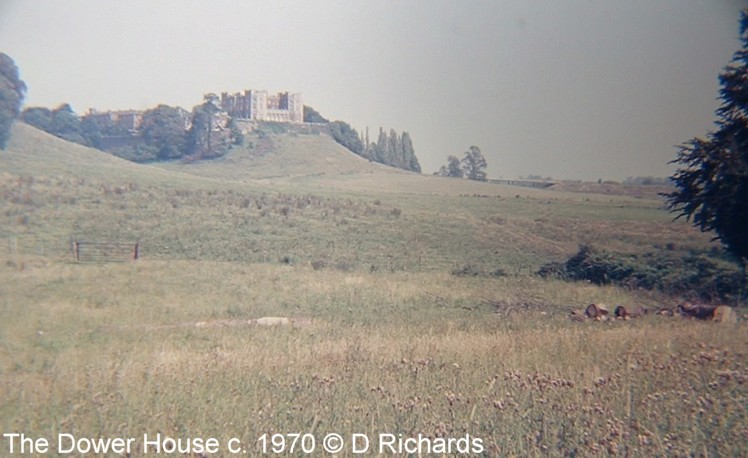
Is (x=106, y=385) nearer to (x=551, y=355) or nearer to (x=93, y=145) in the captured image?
(x=551, y=355)

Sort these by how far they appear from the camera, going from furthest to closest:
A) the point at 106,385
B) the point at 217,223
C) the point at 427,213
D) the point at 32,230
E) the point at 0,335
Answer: the point at 427,213 < the point at 217,223 < the point at 32,230 < the point at 0,335 < the point at 106,385

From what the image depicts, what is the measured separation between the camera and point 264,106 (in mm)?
74938

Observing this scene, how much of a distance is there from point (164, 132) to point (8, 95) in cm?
1853

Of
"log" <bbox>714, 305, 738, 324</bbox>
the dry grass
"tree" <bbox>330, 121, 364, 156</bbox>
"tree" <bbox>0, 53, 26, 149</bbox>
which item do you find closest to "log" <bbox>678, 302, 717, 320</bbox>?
"log" <bbox>714, 305, 738, 324</bbox>

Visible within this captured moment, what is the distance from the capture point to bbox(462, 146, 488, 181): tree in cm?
3881

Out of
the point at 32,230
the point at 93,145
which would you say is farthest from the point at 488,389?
the point at 93,145

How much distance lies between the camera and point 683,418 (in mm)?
4496

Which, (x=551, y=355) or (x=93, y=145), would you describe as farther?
(x=93, y=145)

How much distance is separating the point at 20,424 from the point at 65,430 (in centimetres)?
57

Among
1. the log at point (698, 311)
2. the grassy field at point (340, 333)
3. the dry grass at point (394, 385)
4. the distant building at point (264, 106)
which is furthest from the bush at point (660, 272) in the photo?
the distant building at point (264, 106)

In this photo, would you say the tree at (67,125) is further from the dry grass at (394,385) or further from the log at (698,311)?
the log at (698,311)

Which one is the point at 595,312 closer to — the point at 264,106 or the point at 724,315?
the point at 724,315

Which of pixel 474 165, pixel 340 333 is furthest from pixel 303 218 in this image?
pixel 340 333

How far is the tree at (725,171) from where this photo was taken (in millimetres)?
15414
